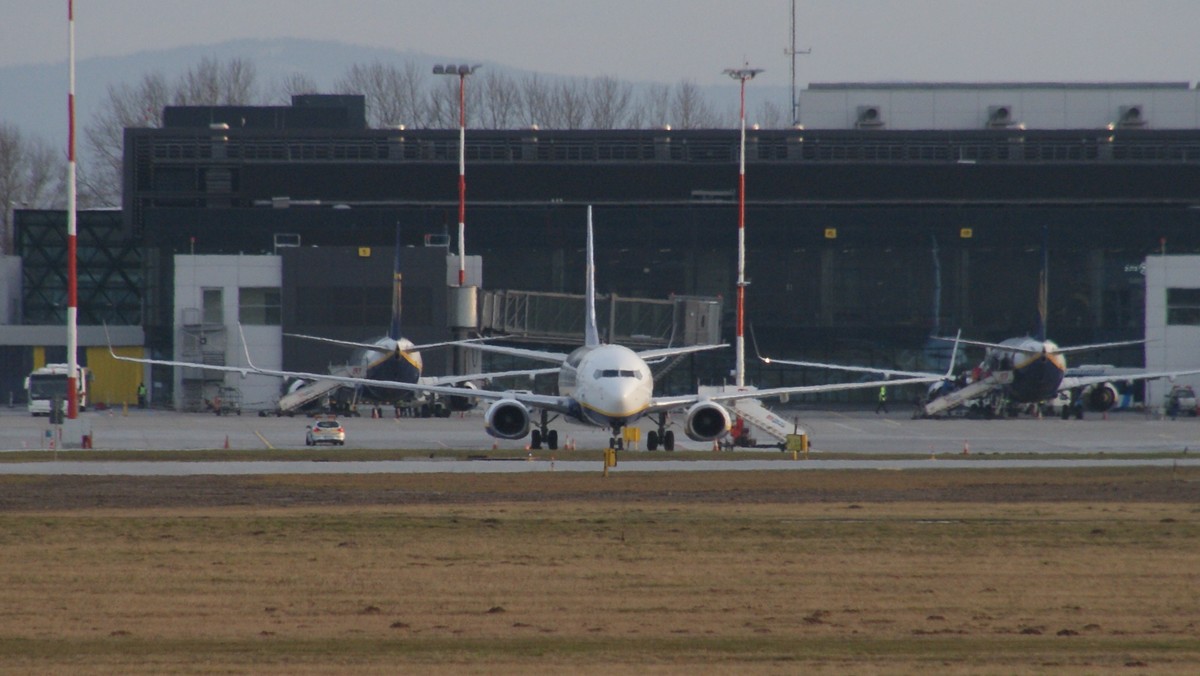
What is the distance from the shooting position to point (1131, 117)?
117m

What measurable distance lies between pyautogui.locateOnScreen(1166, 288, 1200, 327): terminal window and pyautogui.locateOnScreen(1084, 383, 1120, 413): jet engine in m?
8.10

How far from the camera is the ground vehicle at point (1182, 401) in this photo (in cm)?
9606

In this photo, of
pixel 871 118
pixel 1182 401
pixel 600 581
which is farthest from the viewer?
pixel 871 118

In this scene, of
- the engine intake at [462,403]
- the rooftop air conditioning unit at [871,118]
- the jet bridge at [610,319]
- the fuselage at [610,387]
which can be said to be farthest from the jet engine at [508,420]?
the rooftop air conditioning unit at [871,118]

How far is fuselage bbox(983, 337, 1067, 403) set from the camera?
85.3 m

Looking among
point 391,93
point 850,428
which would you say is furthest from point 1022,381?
point 391,93

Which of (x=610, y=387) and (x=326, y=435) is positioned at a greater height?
(x=610, y=387)

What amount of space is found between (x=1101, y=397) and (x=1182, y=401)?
5.09 metres

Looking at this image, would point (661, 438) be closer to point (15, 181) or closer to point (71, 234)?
point (71, 234)

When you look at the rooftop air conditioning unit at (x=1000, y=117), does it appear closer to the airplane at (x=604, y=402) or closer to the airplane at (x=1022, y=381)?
the airplane at (x=1022, y=381)

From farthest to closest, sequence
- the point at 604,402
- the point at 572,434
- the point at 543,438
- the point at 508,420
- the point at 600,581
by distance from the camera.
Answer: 1. the point at 572,434
2. the point at 543,438
3. the point at 508,420
4. the point at 604,402
5. the point at 600,581

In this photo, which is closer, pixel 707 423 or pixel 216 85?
pixel 707 423

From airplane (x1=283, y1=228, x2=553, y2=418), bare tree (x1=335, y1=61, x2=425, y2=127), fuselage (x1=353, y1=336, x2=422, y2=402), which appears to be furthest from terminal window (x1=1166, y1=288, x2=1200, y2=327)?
bare tree (x1=335, y1=61, x2=425, y2=127)

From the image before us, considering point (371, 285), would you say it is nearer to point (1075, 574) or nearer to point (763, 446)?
point (763, 446)
